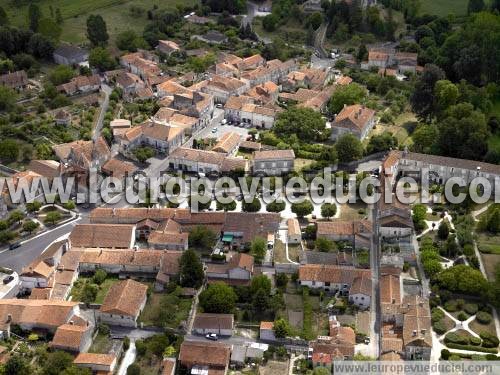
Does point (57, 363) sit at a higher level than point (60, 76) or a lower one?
lower

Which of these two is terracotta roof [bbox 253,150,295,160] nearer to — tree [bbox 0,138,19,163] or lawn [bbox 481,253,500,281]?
lawn [bbox 481,253,500,281]

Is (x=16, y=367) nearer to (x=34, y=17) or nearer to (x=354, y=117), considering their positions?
(x=354, y=117)

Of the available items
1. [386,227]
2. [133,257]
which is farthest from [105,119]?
[386,227]

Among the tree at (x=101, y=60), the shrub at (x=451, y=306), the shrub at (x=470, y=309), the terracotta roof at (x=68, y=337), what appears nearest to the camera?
the terracotta roof at (x=68, y=337)

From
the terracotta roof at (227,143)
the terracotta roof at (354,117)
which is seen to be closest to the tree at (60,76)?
the terracotta roof at (227,143)

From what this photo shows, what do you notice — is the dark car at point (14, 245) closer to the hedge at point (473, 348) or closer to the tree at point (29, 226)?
the tree at point (29, 226)

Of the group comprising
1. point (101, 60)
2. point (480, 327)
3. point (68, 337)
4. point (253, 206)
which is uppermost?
point (101, 60)

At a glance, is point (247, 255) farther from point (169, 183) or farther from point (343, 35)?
point (343, 35)

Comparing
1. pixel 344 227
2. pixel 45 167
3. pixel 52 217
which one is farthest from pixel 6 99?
pixel 344 227
